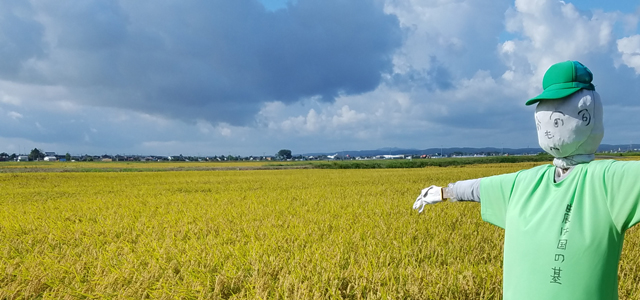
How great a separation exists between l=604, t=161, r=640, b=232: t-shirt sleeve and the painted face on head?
0.25 m

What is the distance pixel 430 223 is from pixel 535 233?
4237 mm

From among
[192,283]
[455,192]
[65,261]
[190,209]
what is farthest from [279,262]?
[190,209]

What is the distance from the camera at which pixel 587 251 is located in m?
1.82

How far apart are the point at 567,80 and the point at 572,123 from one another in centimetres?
23

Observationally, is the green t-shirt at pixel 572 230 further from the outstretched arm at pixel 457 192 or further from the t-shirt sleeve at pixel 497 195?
the outstretched arm at pixel 457 192

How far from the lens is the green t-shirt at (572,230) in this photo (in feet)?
5.91

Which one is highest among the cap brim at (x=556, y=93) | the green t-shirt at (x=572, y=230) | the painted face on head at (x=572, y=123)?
the cap brim at (x=556, y=93)

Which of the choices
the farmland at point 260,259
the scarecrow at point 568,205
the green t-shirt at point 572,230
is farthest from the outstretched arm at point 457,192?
the farmland at point 260,259

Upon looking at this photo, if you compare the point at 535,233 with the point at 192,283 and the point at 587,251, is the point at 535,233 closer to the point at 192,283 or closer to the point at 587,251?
the point at 587,251

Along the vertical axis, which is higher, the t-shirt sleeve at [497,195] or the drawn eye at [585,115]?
the drawn eye at [585,115]

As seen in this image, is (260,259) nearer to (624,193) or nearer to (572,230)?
(572,230)

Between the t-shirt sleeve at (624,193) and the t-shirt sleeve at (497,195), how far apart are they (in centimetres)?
49

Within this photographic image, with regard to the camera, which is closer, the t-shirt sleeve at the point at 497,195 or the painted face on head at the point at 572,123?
the painted face on head at the point at 572,123

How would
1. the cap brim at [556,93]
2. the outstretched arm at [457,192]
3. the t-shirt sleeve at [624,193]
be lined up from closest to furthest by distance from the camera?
the t-shirt sleeve at [624,193]
the cap brim at [556,93]
the outstretched arm at [457,192]
